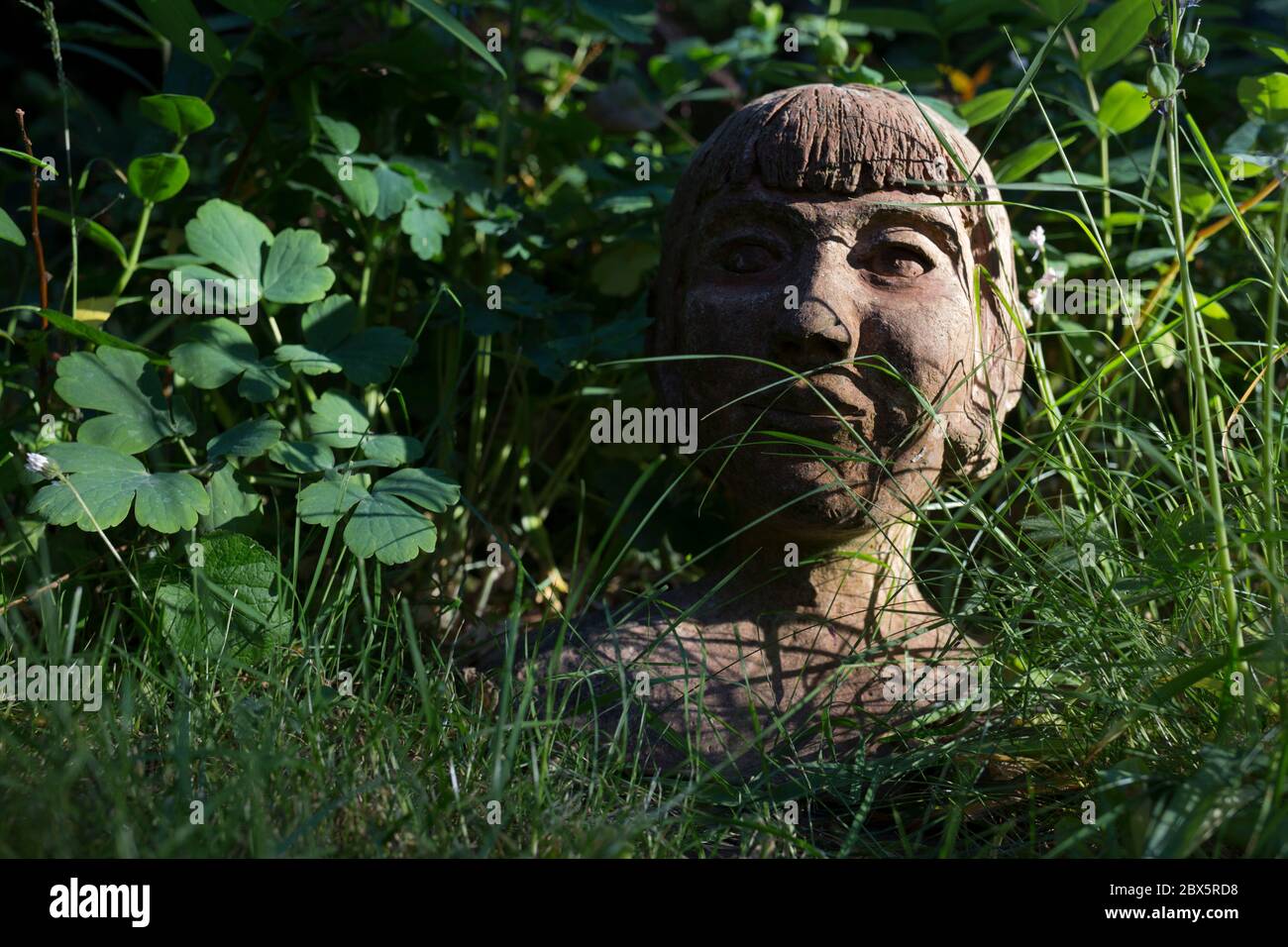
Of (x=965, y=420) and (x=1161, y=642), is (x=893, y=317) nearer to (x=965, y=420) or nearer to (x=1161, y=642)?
(x=965, y=420)

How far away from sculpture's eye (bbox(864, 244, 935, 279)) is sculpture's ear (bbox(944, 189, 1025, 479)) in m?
0.12

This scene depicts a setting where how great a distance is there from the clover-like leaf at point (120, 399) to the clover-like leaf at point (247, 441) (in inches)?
3.9

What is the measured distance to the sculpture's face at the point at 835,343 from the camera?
7.50ft

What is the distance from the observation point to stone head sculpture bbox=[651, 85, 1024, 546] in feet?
7.51

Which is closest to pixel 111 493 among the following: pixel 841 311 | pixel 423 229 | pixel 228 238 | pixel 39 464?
pixel 39 464

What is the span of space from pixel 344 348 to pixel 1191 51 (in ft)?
5.48

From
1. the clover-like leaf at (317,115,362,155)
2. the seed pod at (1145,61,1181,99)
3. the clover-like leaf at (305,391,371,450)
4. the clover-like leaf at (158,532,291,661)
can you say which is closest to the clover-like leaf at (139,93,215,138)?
the clover-like leaf at (317,115,362,155)

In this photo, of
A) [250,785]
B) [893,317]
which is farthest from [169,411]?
[893,317]

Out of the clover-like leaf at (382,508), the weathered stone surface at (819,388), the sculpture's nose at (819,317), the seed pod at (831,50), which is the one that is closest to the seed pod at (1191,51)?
the weathered stone surface at (819,388)

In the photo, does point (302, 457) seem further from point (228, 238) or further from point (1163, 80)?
point (1163, 80)

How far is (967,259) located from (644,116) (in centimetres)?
127

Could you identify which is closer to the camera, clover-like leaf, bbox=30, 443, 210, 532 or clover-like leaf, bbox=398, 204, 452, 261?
clover-like leaf, bbox=30, 443, 210, 532

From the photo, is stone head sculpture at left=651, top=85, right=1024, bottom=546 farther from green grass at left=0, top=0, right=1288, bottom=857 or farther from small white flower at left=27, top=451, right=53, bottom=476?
small white flower at left=27, top=451, right=53, bottom=476

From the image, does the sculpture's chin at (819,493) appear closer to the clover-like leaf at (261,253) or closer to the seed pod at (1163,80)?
the seed pod at (1163,80)
